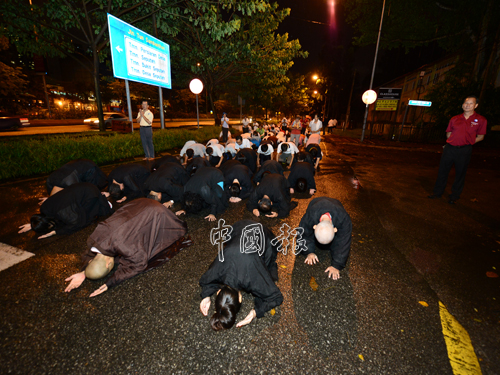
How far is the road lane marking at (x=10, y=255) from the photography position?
318 cm

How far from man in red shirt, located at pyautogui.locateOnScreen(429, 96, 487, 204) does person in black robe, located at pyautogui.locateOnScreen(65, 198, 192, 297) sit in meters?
6.91

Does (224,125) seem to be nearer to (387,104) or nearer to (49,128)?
(387,104)

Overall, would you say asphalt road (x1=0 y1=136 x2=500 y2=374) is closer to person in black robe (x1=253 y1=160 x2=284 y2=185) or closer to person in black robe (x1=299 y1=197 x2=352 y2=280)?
person in black robe (x1=299 y1=197 x2=352 y2=280)

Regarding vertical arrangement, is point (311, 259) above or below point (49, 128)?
below

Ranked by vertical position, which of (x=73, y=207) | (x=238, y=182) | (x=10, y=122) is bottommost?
(x=73, y=207)

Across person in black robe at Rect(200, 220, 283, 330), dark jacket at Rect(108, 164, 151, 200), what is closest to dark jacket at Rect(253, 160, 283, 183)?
dark jacket at Rect(108, 164, 151, 200)

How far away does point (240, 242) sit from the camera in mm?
2551

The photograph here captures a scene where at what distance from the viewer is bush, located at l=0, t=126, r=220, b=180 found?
20.4ft

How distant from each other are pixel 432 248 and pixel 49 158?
10174 millimetres

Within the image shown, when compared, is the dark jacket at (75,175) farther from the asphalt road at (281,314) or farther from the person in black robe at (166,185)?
the person in black robe at (166,185)

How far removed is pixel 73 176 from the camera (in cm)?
492

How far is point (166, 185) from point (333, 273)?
3.85m

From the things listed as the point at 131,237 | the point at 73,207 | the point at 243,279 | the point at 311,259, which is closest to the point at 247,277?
the point at 243,279

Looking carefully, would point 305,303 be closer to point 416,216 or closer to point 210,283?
point 210,283
